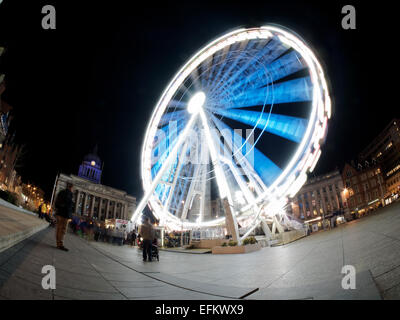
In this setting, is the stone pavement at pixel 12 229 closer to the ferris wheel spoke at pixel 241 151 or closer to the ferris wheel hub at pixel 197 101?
the ferris wheel hub at pixel 197 101

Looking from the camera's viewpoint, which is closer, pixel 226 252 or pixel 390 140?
pixel 226 252

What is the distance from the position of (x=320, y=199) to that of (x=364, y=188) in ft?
42.2

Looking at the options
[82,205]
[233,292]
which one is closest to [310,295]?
[233,292]

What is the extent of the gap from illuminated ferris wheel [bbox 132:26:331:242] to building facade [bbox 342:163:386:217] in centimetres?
5574

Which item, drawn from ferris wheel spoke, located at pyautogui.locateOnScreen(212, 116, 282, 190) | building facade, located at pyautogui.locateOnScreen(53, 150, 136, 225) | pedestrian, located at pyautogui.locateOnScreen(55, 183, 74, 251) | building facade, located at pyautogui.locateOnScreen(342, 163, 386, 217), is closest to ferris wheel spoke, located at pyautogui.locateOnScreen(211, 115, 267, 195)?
ferris wheel spoke, located at pyautogui.locateOnScreen(212, 116, 282, 190)

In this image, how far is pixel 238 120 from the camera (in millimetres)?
14461

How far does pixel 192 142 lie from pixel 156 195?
18.3 ft

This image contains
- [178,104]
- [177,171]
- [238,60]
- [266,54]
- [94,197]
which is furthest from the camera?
[94,197]

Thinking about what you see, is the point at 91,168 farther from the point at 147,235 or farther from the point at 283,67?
the point at 147,235

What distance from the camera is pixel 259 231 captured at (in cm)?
3005

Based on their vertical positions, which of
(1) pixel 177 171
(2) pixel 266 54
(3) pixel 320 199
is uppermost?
(2) pixel 266 54

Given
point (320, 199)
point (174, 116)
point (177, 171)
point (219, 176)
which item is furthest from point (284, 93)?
point (320, 199)

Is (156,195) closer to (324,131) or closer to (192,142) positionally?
(192,142)

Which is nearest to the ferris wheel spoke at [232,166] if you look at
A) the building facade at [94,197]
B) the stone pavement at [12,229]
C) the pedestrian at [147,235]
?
the pedestrian at [147,235]
